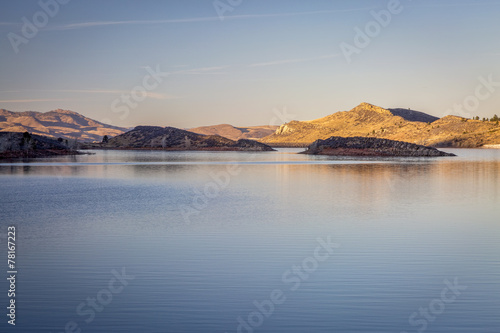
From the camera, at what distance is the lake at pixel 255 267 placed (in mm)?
11023

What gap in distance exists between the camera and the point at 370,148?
476ft

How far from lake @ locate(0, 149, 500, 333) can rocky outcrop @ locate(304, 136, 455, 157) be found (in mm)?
108266

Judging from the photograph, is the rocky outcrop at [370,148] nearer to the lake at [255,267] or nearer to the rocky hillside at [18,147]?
the rocky hillside at [18,147]

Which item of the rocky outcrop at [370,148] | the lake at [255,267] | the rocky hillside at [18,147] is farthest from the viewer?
the rocky outcrop at [370,148]

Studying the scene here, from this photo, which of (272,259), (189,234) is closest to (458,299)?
(272,259)

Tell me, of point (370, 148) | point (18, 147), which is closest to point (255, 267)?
point (18, 147)

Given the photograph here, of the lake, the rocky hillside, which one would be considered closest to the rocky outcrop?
the rocky hillside

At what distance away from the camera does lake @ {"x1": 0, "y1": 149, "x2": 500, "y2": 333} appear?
36.2ft

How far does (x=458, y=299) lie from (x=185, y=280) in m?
6.87

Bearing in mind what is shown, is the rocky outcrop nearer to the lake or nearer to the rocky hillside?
the rocky hillside

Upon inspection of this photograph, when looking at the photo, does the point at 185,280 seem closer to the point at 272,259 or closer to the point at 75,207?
the point at 272,259

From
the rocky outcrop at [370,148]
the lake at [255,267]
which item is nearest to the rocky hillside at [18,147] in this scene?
the rocky outcrop at [370,148]

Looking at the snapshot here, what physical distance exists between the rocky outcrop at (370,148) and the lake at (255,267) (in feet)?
355

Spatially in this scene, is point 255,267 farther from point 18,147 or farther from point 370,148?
point 370,148
